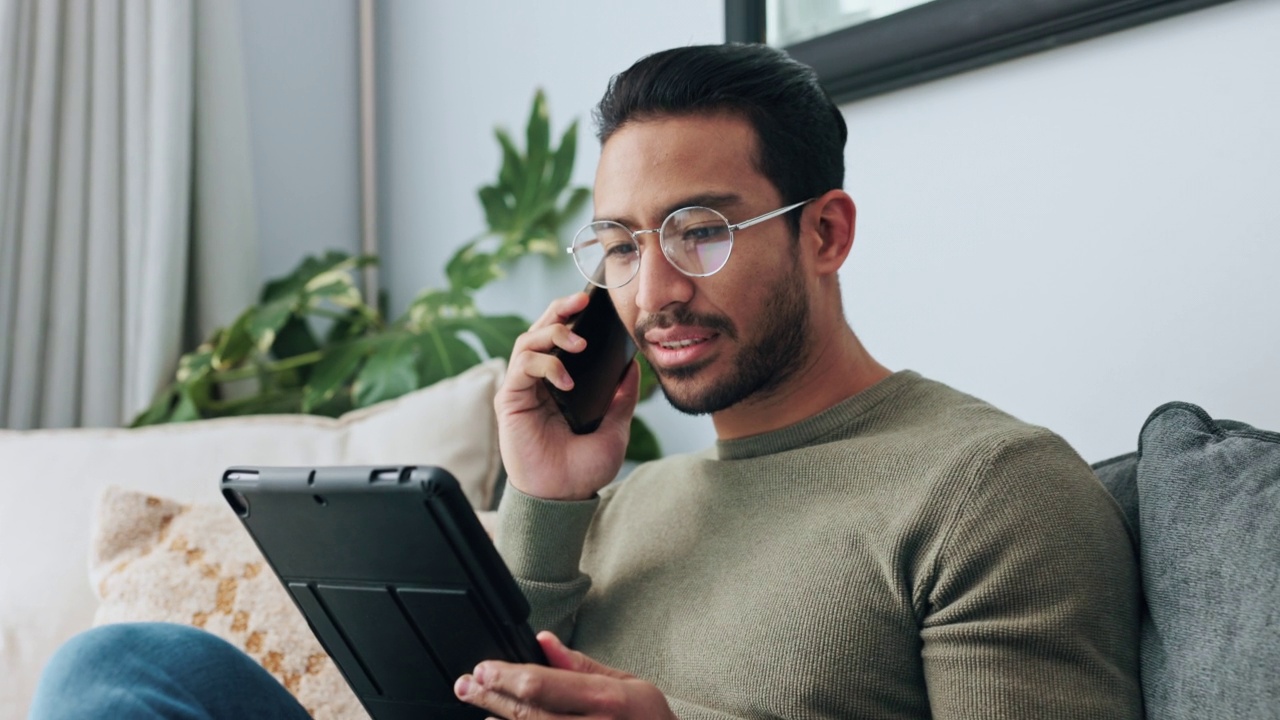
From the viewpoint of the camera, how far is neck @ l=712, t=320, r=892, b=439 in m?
1.11

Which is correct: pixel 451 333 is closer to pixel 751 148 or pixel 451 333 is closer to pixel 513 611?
pixel 751 148

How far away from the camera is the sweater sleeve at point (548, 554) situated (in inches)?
44.2

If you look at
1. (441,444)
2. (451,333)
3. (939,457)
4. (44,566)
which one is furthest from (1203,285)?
(44,566)

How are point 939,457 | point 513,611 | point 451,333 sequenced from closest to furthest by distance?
point 513,611 → point 939,457 → point 451,333

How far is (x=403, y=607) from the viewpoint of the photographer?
2.74 feet

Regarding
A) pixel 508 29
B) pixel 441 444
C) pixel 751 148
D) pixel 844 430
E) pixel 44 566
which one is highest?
pixel 508 29

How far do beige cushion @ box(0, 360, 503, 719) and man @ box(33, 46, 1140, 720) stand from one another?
0.93ft

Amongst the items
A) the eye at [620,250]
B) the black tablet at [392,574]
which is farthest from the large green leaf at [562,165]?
the black tablet at [392,574]

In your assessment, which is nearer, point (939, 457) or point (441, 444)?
point (939, 457)

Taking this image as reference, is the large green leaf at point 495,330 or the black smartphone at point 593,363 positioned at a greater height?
the black smartphone at point 593,363

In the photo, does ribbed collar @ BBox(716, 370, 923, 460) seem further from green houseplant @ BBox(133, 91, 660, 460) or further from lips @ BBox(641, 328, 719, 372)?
green houseplant @ BBox(133, 91, 660, 460)

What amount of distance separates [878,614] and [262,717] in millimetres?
474

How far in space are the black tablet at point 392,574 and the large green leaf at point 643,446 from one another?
0.83m

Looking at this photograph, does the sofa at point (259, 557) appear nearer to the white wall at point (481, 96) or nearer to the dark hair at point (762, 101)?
the dark hair at point (762, 101)
